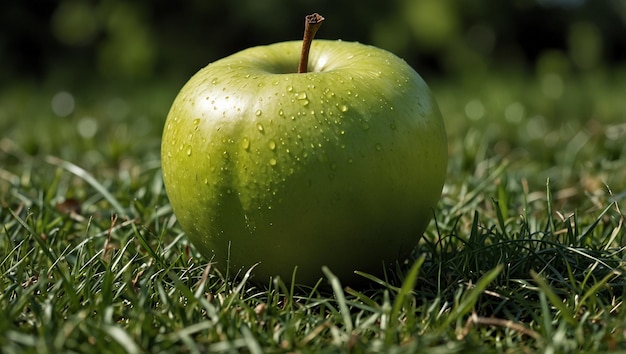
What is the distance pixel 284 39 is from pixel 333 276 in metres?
6.08

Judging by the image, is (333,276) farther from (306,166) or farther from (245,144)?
(245,144)

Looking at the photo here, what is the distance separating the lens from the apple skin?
6.57ft

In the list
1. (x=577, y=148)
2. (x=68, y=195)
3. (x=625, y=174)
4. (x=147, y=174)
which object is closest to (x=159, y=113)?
(x=147, y=174)

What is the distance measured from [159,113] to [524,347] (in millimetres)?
3872

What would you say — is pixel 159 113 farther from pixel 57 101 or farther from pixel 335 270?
pixel 335 270

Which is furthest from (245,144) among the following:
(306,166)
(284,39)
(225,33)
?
(225,33)

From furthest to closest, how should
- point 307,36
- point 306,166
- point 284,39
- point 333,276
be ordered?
1. point 284,39
2. point 307,36
3. point 306,166
4. point 333,276

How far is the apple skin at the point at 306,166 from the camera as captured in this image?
200cm

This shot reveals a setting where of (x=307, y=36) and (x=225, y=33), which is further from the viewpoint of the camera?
(x=225, y=33)

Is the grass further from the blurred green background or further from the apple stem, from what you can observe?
the blurred green background

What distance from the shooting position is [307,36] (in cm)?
224

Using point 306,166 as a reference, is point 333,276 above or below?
below

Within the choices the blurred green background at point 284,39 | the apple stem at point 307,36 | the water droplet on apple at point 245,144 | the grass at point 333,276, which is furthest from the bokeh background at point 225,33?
the water droplet on apple at point 245,144

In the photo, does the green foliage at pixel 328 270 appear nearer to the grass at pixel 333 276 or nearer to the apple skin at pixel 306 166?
the grass at pixel 333 276
